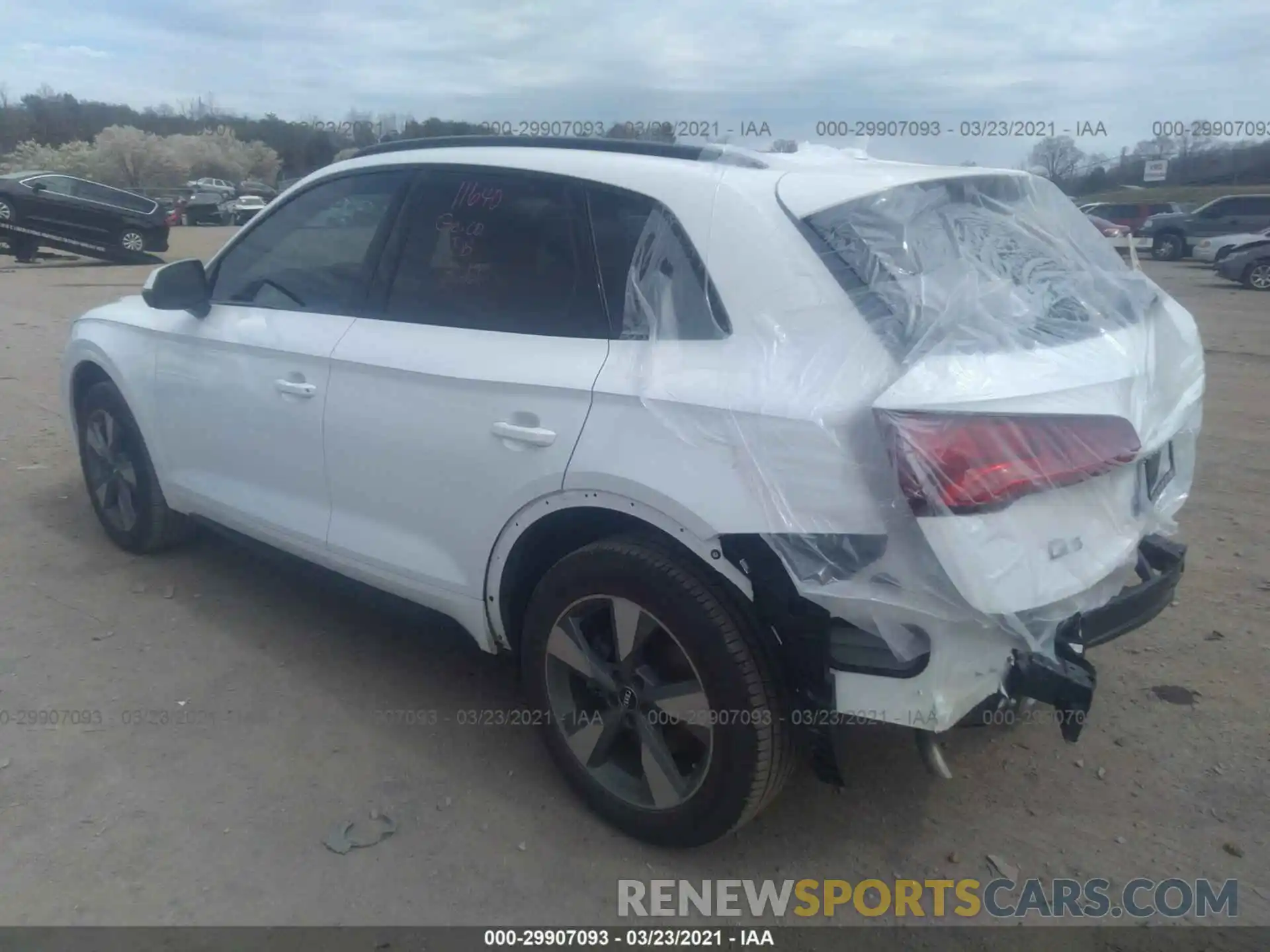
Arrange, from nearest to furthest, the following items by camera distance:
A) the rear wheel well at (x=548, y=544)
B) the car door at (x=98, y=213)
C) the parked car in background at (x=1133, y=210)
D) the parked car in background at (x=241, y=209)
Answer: the rear wheel well at (x=548, y=544) → the car door at (x=98, y=213) → the parked car in background at (x=1133, y=210) → the parked car in background at (x=241, y=209)

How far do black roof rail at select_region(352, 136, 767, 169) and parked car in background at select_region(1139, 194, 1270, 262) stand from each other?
25.4 metres

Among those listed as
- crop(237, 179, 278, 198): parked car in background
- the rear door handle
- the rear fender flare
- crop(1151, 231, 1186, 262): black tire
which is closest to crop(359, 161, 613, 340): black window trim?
the rear door handle

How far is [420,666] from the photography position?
3.87m

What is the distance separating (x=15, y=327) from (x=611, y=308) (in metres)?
11.4

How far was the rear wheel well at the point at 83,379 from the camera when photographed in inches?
186

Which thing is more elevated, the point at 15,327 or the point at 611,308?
the point at 611,308

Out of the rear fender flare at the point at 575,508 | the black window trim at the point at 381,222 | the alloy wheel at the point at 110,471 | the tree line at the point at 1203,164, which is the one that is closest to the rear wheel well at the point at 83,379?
the alloy wheel at the point at 110,471

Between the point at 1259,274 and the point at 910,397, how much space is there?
2021cm

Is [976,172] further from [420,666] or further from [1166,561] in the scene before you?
[420,666]

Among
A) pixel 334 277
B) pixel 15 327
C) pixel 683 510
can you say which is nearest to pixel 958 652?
pixel 683 510

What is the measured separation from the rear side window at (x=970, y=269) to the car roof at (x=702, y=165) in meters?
0.07

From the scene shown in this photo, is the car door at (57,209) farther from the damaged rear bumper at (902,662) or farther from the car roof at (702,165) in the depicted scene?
the damaged rear bumper at (902,662)

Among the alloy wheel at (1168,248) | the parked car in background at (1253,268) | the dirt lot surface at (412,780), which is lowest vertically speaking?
the alloy wheel at (1168,248)

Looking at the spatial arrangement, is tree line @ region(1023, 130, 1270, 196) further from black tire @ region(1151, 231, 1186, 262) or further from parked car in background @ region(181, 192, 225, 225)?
parked car in background @ region(181, 192, 225, 225)
